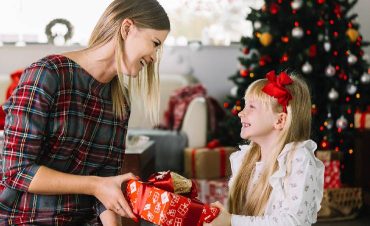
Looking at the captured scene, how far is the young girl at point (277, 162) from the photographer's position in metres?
1.79

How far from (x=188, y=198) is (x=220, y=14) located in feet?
15.4

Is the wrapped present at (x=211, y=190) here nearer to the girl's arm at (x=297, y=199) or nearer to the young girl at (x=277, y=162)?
the young girl at (x=277, y=162)

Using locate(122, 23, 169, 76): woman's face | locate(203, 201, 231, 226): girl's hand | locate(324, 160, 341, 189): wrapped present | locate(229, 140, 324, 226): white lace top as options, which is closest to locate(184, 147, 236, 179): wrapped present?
locate(324, 160, 341, 189): wrapped present

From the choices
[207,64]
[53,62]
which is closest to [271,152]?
[53,62]

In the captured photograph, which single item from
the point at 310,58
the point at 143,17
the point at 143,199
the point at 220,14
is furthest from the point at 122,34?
the point at 220,14

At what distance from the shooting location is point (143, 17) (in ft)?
4.92

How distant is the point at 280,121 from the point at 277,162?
142 millimetres

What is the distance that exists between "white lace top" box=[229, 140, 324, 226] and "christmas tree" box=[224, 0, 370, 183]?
2.72m

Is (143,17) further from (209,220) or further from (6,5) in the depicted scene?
(6,5)

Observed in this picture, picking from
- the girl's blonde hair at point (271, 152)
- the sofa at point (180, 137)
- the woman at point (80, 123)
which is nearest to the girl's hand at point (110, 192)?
the woman at point (80, 123)

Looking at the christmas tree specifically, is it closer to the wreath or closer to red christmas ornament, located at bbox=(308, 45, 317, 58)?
red christmas ornament, located at bbox=(308, 45, 317, 58)

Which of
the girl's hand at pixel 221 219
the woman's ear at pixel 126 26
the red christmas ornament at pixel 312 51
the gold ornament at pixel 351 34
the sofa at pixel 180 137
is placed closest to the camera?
the woman's ear at pixel 126 26

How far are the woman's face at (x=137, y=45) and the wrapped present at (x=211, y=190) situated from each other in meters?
2.81

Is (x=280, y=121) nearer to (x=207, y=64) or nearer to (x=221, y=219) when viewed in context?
(x=221, y=219)
